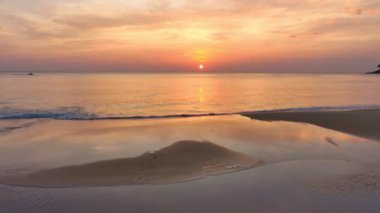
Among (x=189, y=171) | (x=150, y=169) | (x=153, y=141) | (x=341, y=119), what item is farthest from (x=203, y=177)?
(x=341, y=119)

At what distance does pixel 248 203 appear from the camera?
22.2 ft

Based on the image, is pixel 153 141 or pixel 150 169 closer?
pixel 150 169

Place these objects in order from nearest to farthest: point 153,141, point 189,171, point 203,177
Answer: point 203,177 < point 189,171 < point 153,141

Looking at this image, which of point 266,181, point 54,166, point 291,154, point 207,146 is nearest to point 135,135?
point 207,146

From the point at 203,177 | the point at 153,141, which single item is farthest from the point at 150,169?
the point at 153,141

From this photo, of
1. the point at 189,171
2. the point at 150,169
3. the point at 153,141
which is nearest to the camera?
the point at 189,171

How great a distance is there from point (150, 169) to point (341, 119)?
13.5m

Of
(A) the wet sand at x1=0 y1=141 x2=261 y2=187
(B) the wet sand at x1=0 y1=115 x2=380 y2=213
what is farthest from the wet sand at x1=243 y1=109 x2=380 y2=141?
(A) the wet sand at x1=0 y1=141 x2=261 y2=187

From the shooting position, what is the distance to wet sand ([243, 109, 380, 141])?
15680 mm

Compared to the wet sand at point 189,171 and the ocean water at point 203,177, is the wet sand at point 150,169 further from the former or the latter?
the ocean water at point 203,177

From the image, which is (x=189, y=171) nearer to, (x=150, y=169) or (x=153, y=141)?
(x=150, y=169)

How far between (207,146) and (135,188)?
423 cm

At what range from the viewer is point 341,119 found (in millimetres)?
18906

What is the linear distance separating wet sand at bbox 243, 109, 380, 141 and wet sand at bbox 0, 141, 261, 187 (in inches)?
298
